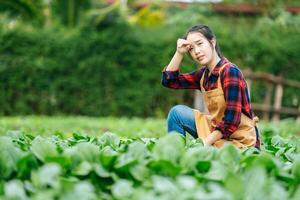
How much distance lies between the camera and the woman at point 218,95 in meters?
3.99

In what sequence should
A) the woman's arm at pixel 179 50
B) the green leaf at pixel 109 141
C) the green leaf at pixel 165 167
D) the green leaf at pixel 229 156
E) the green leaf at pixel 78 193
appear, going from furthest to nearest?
the woman's arm at pixel 179 50
the green leaf at pixel 109 141
the green leaf at pixel 229 156
the green leaf at pixel 165 167
the green leaf at pixel 78 193

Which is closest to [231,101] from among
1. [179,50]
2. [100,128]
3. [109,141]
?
[179,50]

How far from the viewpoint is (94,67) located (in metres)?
14.2

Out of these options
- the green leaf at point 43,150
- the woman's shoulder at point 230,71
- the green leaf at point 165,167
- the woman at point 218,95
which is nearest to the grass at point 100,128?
the woman at point 218,95

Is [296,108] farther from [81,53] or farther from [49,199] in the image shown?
[49,199]

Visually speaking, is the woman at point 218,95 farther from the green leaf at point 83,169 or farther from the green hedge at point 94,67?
the green hedge at point 94,67

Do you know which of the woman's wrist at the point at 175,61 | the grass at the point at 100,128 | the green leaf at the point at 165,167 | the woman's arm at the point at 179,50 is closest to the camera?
the green leaf at the point at 165,167

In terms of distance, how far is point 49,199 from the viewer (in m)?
2.18

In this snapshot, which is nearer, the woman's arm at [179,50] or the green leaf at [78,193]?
the green leaf at [78,193]

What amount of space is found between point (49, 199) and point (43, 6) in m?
14.1

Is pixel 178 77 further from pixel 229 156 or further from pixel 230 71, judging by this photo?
pixel 229 156

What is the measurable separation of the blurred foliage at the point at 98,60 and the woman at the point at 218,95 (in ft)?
32.0

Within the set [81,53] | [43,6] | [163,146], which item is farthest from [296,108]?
[163,146]

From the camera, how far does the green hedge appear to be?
45.5 feet
